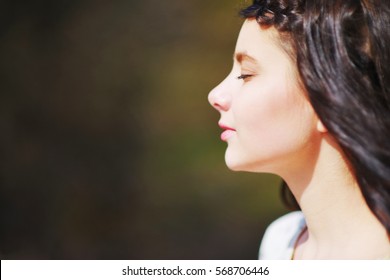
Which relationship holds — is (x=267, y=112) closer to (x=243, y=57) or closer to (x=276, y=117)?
(x=276, y=117)

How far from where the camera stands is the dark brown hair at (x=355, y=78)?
1.18 metres

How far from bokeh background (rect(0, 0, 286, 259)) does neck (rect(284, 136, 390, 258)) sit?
215 cm

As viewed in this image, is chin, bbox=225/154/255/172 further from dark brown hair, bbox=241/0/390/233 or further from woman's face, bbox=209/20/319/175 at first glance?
dark brown hair, bbox=241/0/390/233

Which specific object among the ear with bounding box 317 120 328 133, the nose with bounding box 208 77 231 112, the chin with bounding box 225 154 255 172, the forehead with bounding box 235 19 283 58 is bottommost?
the chin with bounding box 225 154 255 172

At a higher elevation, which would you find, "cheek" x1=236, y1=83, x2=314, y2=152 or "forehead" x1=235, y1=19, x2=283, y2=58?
"forehead" x1=235, y1=19, x2=283, y2=58

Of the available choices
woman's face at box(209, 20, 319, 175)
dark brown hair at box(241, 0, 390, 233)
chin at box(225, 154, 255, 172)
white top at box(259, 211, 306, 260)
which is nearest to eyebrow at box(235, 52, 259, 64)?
woman's face at box(209, 20, 319, 175)

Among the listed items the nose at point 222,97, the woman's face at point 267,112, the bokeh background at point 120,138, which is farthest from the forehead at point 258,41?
the bokeh background at point 120,138

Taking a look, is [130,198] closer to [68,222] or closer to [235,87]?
[68,222]

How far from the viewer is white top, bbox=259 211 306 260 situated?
1.63m

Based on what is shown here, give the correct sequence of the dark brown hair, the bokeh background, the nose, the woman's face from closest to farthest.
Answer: the dark brown hair
the woman's face
the nose
the bokeh background

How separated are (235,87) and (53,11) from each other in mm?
2419

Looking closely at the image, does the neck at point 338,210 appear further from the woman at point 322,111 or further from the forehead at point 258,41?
the forehead at point 258,41

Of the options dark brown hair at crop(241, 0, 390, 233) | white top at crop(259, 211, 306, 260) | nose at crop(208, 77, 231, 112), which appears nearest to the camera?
dark brown hair at crop(241, 0, 390, 233)

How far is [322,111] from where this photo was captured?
3.98 feet
